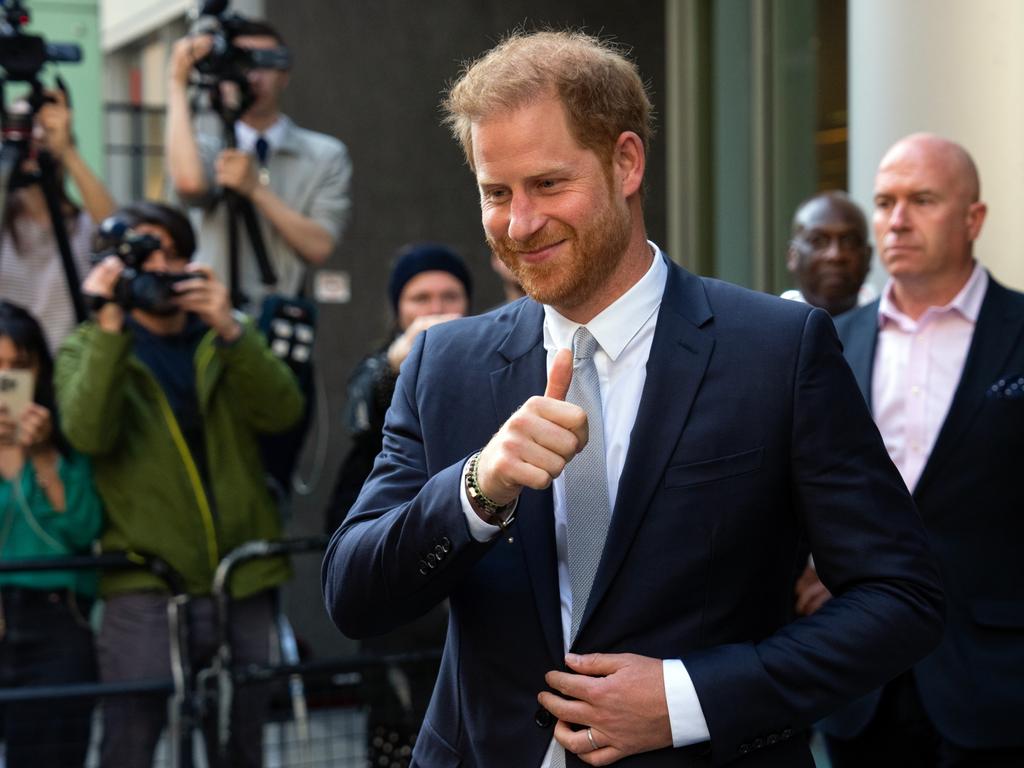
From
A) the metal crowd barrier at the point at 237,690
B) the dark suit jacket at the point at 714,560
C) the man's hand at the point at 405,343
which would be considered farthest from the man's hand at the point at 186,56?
the dark suit jacket at the point at 714,560

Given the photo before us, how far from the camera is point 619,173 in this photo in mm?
2438

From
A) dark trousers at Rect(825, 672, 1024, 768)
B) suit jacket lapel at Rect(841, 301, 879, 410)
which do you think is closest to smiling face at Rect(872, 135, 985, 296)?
suit jacket lapel at Rect(841, 301, 879, 410)

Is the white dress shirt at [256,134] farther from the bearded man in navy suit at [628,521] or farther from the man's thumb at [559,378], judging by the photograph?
the man's thumb at [559,378]

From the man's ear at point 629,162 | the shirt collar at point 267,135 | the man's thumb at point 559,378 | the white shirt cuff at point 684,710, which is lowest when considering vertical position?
the white shirt cuff at point 684,710

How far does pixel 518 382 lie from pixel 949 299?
2237 mm

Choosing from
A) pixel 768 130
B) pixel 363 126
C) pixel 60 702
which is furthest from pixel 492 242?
pixel 363 126

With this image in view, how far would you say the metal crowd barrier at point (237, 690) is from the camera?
191 inches

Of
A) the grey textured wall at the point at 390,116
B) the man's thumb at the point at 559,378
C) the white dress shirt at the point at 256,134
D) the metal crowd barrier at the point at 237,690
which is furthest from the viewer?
the grey textured wall at the point at 390,116

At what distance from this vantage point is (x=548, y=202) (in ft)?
7.68

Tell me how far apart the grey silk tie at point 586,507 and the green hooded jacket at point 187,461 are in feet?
10.1

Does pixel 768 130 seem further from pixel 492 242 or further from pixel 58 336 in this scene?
pixel 492 242

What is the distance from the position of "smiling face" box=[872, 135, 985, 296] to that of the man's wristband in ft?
8.03

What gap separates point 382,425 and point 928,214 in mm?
1899

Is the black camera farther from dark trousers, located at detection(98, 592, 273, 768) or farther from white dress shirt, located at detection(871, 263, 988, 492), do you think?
white dress shirt, located at detection(871, 263, 988, 492)
